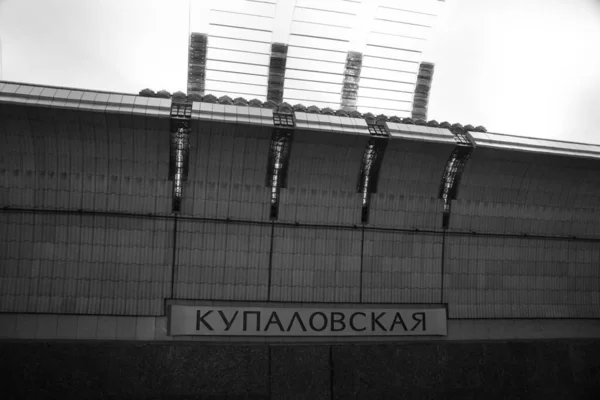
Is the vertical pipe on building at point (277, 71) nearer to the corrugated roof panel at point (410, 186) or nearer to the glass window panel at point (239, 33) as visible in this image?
the glass window panel at point (239, 33)

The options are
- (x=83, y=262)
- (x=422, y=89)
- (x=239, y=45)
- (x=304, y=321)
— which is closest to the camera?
(x=83, y=262)

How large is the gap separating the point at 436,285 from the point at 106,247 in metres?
11.0

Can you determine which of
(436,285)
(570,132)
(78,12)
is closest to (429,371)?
(436,285)

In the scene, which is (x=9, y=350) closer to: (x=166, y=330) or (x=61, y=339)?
(x=61, y=339)

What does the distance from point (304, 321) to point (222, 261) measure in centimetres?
326

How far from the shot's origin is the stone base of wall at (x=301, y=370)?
518 inches

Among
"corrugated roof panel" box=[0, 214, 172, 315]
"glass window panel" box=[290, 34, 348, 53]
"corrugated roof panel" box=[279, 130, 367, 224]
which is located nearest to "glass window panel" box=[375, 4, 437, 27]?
"glass window panel" box=[290, 34, 348, 53]

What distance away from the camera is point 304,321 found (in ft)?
49.8

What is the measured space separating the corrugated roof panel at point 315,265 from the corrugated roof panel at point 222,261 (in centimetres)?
49

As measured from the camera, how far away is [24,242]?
13922 millimetres

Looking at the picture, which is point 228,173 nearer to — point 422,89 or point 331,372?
point 331,372

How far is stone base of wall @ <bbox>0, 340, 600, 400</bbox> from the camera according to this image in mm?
13148

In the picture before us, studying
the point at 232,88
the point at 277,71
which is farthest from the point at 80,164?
the point at 277,71

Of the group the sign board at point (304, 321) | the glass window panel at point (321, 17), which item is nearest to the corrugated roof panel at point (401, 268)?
the sign board at point (304, 321)
